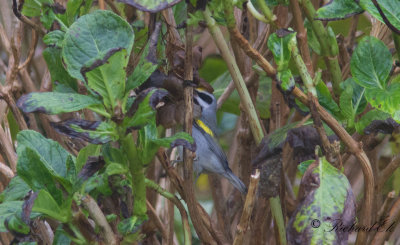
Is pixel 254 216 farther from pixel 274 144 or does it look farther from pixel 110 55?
pixel 110 55

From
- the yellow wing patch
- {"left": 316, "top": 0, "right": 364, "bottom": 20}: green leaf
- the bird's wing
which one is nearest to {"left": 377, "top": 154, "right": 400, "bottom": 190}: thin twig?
{"left": 316, "top": 0, "right": 364, "bottom": 20}: green leaf

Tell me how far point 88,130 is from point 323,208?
1.07 ft

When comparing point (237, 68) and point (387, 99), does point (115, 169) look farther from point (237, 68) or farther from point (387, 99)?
point (387, 99)

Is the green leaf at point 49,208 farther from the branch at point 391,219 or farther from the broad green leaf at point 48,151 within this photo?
the branch at point 391,219

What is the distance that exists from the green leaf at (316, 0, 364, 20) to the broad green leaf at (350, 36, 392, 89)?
0.07 meters

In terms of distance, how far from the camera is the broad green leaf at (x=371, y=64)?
91cm

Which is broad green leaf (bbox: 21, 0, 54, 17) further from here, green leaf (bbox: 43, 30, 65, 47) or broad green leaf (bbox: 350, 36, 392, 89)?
broad green leaf (bbox: 350, 36, 392, 89)

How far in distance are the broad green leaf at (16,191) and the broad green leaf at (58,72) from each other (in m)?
0.15

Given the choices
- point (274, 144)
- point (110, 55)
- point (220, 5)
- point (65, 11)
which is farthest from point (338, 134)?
point (65, 11)

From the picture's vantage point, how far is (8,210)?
78cm

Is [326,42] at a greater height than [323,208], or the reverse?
[326,42]

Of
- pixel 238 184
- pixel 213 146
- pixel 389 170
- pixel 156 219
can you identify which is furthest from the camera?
→ pixel 213 146

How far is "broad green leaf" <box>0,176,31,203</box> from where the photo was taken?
86cm

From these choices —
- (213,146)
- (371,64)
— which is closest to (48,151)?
(371,64)
